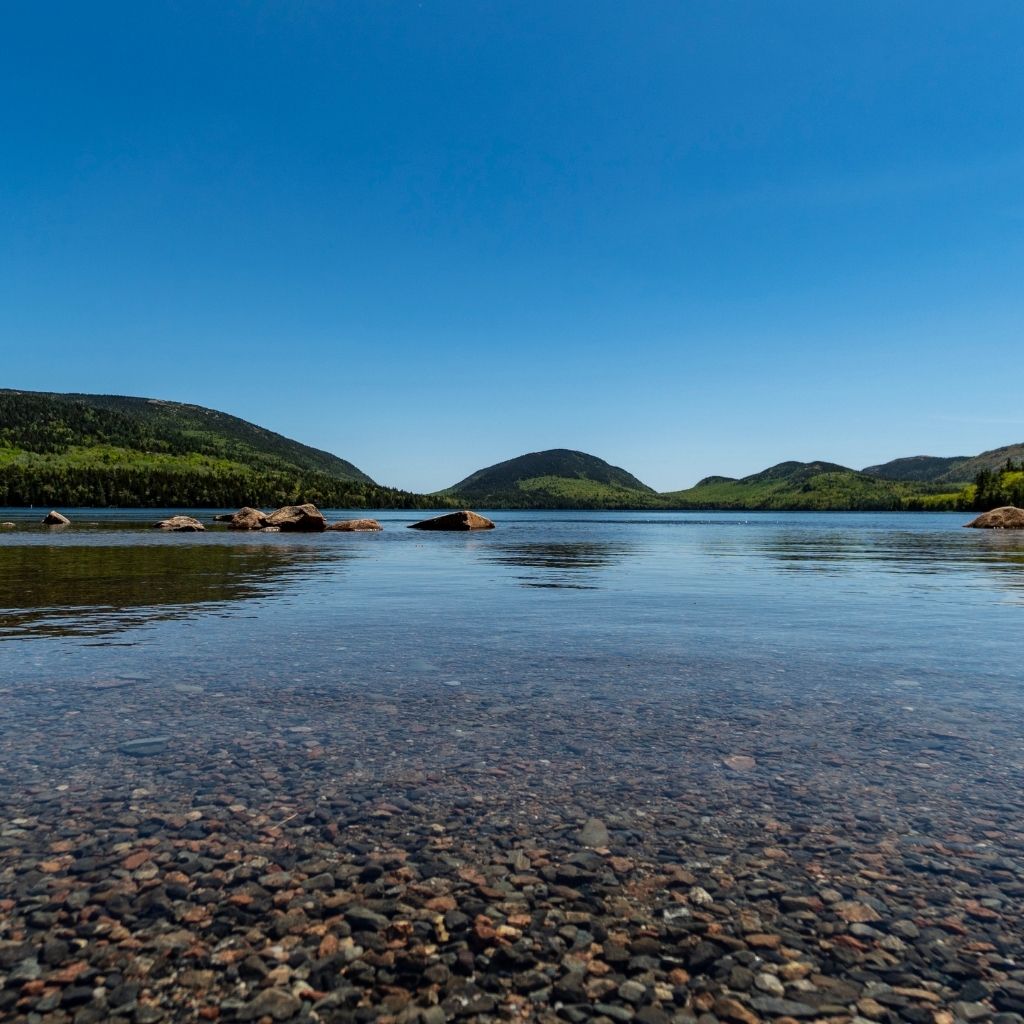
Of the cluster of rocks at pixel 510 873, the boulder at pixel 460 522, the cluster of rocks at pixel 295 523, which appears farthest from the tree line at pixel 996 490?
the cluster of rocks at pixel 510 873

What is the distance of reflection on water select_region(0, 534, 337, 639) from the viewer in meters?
16.4

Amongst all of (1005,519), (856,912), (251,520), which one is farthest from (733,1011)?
(1005,519)

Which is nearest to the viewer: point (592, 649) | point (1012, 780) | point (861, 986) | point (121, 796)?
point (861, 986)

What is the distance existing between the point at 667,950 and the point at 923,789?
3.72 m

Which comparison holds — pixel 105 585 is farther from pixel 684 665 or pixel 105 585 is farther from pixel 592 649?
pixel 684 665

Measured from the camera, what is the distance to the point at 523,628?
15852 mm

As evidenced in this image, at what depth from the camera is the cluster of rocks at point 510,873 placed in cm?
368

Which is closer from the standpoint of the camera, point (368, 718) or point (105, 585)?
point (368, 718)

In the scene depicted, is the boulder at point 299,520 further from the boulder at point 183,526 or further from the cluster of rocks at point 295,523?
the boulder at point 183,526

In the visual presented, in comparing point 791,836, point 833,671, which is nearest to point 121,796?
point 791,836

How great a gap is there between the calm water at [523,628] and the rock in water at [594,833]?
4.27m

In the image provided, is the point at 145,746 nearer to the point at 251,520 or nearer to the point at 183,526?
the point at 183,526

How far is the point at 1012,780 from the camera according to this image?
654cm

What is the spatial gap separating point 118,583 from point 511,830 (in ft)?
79.9
